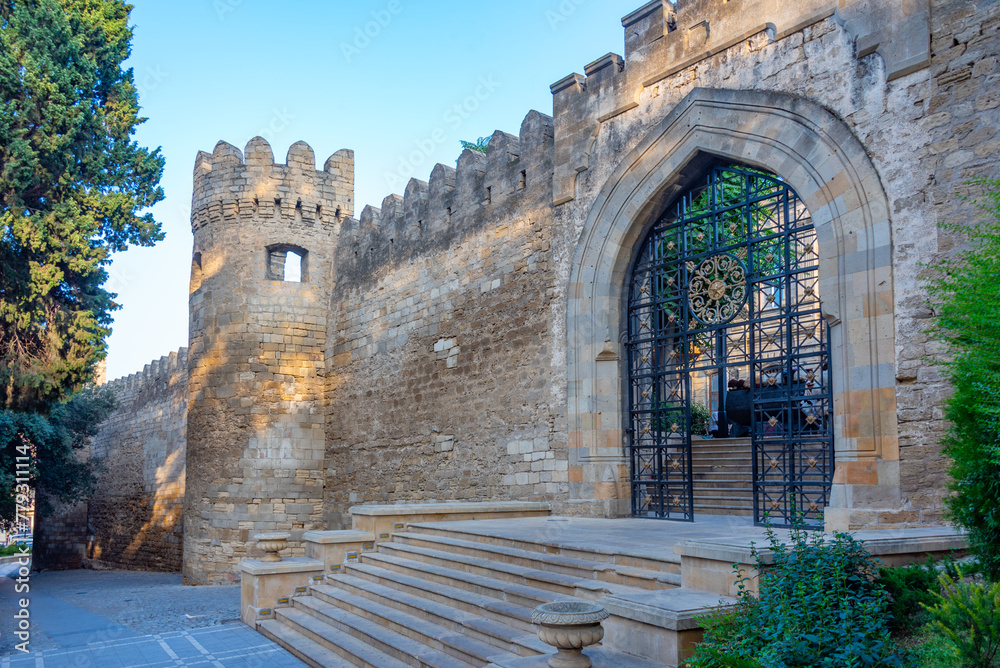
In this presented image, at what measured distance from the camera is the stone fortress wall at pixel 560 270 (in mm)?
6562

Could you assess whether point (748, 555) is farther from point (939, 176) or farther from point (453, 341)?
point (453, 341)

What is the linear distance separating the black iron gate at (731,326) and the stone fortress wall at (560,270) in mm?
340

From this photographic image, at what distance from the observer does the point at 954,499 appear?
13.9 feet

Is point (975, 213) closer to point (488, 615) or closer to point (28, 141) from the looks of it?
point (488, 615)

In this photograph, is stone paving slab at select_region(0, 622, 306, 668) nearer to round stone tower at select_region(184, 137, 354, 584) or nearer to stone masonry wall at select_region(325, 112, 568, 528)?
stone masonry wall at select_region(325, 112, 568, 528)

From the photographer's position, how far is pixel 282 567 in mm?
8594

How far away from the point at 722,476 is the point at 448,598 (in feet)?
22.4

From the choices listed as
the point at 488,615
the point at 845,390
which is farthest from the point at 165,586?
the point at 845,390

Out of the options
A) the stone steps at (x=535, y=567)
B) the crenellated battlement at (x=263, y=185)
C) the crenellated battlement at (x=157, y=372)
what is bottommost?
the stone steps at (x=535, y=567)


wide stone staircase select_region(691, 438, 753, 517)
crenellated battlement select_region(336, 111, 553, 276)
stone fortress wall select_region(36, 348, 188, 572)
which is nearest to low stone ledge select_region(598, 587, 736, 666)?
wide stone staircase select_region(691, 438, 753, 517)

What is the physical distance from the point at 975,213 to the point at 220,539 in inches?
501

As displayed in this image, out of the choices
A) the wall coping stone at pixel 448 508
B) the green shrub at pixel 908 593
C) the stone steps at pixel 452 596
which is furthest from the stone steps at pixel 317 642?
the green shrub at pixel 908 593

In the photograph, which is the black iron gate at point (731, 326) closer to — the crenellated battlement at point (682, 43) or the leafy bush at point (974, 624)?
the crenellated battlement at point (682, 43)

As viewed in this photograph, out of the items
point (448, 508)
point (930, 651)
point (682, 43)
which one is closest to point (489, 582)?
point (448, 508)
